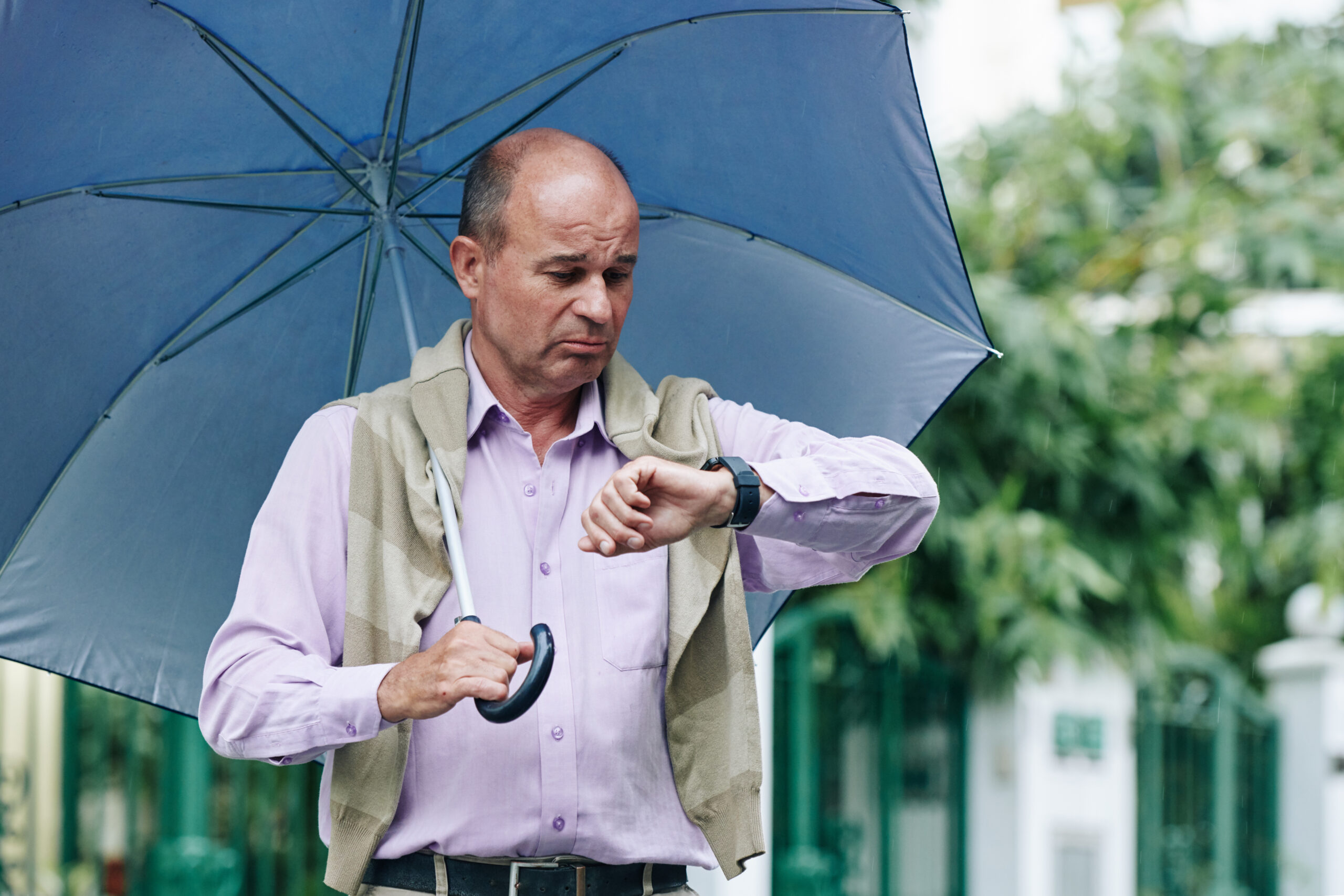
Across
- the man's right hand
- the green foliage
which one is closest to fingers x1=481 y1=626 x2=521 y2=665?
the man's right hand

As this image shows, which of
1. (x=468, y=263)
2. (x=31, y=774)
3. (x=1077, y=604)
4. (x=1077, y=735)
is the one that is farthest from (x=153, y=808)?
(x=1077, y=735)

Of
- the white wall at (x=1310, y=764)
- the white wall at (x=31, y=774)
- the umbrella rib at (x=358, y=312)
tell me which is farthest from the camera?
the white wall at (x=1310, y=764)

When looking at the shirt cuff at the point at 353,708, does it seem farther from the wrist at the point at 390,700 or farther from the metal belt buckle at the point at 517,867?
the metal belt buckle at the point at 517,867

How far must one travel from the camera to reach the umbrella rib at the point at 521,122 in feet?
8.16

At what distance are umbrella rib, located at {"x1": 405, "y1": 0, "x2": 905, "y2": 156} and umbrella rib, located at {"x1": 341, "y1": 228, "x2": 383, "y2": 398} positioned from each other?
0.19 meters

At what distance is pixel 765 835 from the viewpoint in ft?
16.2

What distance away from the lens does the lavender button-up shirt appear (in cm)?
194

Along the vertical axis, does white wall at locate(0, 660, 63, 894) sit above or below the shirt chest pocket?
below

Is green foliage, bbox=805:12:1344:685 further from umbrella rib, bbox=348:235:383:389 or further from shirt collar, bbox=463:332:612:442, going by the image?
shirt collar, bbox=463:332:612:442

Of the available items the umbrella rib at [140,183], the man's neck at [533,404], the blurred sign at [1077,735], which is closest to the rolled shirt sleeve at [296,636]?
the man's neck at [533,404]

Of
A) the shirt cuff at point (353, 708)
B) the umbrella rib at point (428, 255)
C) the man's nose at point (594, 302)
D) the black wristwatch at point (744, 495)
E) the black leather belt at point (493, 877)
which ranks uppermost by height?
the umbrella rib at point (428, 255)

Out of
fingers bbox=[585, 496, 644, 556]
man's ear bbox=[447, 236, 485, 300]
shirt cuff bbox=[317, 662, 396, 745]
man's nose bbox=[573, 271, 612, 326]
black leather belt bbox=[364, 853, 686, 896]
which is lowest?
black leather belt bbox=[364, 853, 686, 896]

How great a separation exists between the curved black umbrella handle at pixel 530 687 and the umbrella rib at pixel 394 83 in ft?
3.33

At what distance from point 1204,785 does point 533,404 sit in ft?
20.7
